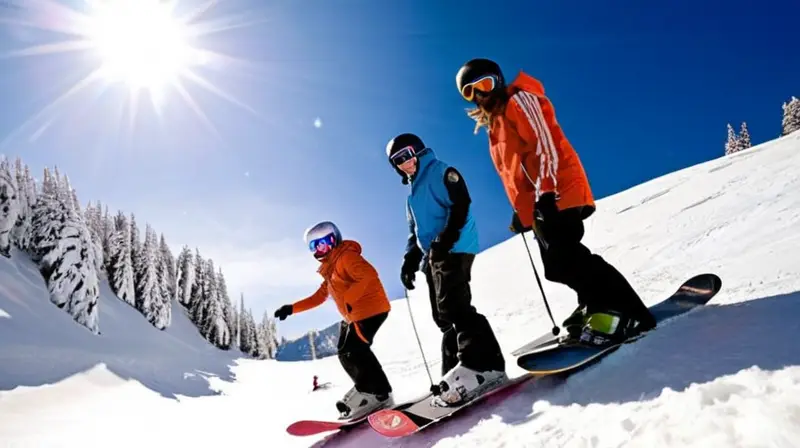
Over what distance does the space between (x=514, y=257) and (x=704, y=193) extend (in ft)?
30.7

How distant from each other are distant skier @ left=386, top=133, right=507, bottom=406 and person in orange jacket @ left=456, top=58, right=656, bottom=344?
51 centimetres

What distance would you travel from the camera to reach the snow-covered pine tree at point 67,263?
78.6 ft

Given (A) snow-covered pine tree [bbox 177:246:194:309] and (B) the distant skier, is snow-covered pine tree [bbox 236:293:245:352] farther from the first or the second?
(B) the distant skier

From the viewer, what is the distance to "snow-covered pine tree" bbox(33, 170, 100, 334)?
78.6ft

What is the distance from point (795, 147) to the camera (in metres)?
15.8

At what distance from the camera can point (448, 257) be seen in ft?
11.4

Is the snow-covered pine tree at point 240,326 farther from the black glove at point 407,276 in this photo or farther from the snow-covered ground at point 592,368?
the black glove at point 407,276

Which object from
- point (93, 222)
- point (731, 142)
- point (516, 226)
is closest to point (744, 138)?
point (731, 142)

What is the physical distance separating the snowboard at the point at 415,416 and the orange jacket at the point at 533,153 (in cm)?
123

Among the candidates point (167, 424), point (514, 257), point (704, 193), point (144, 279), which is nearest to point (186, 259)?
point (144, 279)

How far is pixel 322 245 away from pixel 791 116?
186 feet

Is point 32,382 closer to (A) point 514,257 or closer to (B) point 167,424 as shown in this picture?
(B) point 167,424

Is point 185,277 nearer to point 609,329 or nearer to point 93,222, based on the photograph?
point 93,222

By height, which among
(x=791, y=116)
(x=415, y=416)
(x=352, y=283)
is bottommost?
(x=415, y=416)
